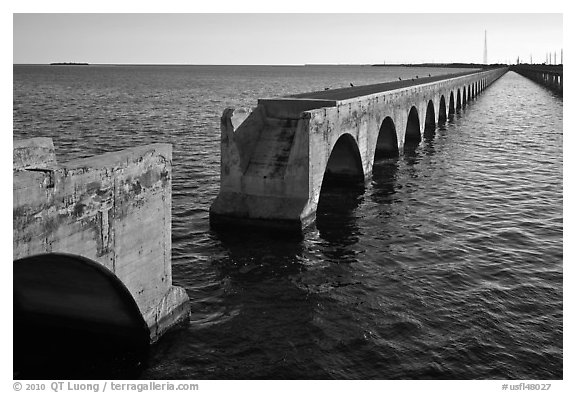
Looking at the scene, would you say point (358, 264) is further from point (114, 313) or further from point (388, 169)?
point (388, 169)

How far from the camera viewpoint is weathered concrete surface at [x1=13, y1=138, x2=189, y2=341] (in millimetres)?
10977

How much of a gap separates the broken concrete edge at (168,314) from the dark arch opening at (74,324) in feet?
0.90

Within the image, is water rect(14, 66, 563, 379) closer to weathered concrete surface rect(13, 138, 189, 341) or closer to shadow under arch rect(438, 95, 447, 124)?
weathered concrete surface rect(13, 138, 189, 341)

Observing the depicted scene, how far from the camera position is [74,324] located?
15.2 metres

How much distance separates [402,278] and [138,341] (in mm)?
9799

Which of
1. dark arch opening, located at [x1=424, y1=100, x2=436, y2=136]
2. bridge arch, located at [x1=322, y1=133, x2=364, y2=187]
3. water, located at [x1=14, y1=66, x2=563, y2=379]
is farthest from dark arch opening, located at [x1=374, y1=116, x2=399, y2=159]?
dark arch opening, located at [x1=424, y1=100, x2=436, y2=136]

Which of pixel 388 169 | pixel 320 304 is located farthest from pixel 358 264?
pixel 388 169

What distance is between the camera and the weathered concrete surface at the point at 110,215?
1098 cm

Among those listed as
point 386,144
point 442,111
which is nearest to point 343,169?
point 386,144

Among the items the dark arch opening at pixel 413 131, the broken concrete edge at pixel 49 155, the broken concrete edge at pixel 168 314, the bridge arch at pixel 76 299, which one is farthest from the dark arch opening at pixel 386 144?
the bridge arch at pixel 76 299

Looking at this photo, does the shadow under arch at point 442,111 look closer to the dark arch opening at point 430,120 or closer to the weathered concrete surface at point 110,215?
the dark arch opening at point 430,120

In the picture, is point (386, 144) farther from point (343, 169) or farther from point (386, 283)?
point (386, 283)
